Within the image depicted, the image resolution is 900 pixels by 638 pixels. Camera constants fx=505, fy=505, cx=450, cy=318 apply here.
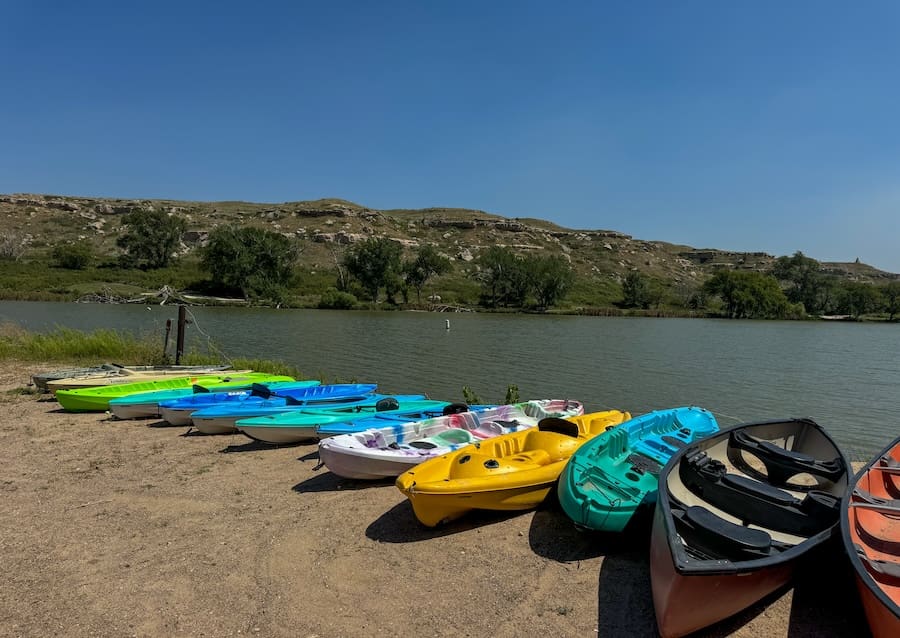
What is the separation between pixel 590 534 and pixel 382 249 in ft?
202

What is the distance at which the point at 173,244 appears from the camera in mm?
73562

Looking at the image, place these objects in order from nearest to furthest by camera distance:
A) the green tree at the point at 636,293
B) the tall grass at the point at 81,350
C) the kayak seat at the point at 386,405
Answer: the kayak seat at the point at 386,405 → the tall grass at the point at 81,350 → the green tree at the point at 636,293

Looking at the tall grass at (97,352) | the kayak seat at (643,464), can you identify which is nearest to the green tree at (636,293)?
the tall grass at (97,352)

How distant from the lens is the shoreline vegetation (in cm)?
6097

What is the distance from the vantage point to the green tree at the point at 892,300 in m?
76.8

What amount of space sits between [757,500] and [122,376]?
1310 centimetres

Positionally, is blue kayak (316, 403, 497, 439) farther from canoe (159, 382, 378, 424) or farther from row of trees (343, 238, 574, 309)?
row of trees (343, 238, 574, 309)

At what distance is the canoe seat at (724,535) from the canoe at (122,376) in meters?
12.1

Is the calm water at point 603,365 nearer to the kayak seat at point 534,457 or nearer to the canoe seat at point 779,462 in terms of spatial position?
the canoe seat at point 779,462

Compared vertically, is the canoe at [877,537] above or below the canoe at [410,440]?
above

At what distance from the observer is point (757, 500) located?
5031 mm

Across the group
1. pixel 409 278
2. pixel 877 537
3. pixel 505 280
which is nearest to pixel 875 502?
pixel 877 537

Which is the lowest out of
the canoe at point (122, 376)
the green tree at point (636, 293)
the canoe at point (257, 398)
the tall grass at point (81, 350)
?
the tall grass at point (81, 350)

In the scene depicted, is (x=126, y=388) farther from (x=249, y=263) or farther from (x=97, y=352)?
(x=249, y=263)
